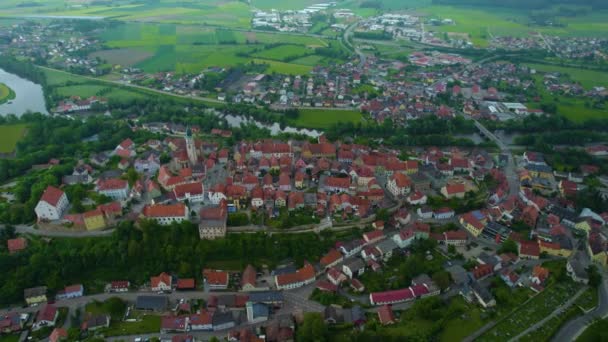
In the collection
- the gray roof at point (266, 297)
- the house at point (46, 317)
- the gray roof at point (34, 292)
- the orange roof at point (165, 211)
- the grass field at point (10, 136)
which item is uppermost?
the orange roof at point (165, 211)

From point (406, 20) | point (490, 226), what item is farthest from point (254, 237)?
point (406, 20)

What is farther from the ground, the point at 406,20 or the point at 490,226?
the point at 406,20

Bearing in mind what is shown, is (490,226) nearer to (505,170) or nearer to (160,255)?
(505,170)

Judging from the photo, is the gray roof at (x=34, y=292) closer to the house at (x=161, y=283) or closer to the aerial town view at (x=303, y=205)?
the aerial town view at (x=303, y=205)

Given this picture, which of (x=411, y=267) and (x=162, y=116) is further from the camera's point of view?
(x=162, y=116)

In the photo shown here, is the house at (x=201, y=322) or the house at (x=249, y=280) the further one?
the house at (x=249, y=280)

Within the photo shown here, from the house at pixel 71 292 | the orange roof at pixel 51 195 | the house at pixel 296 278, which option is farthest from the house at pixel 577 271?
the orange roof at pixel 51 195
